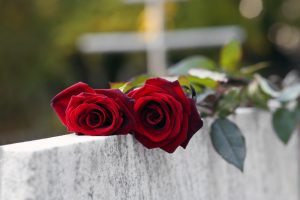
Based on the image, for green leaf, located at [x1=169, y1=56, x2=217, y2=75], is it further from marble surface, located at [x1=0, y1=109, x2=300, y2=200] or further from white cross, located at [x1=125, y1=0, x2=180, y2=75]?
white cross, located at [x1=125, y1=0, x2=180, y2=75]

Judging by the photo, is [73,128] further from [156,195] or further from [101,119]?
[156,195]

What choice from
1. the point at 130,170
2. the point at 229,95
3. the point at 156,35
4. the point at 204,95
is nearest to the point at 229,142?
the point at 204,95

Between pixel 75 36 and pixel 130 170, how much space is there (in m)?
10.4

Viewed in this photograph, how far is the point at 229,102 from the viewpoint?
208 cm

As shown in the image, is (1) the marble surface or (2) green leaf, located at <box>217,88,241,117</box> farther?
(2) green leaf, located at <box>217,88,241,117</box>

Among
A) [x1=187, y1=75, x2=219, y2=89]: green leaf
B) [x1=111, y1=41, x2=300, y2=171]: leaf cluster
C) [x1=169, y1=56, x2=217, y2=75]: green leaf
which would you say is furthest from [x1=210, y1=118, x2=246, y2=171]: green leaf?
[x1=169, y1=56, x2=217, y2=75]: green leaf

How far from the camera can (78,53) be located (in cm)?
1358

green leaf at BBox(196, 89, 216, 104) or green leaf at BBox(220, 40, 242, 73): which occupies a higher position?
green leaf at BBox(196, 89, 216, 104)

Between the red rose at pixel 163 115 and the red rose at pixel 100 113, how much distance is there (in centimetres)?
3

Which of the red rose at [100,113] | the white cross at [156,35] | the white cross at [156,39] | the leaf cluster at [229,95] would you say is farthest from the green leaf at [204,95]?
the white cross at [156,35]

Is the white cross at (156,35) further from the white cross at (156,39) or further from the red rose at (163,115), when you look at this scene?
the red rose at (163,115)

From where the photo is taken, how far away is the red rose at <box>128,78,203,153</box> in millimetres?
Result: 1532

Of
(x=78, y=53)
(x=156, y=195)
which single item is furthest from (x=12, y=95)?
(x=156, y=195)

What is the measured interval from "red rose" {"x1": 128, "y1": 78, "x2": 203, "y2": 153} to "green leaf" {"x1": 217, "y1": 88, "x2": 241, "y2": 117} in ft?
1.35
